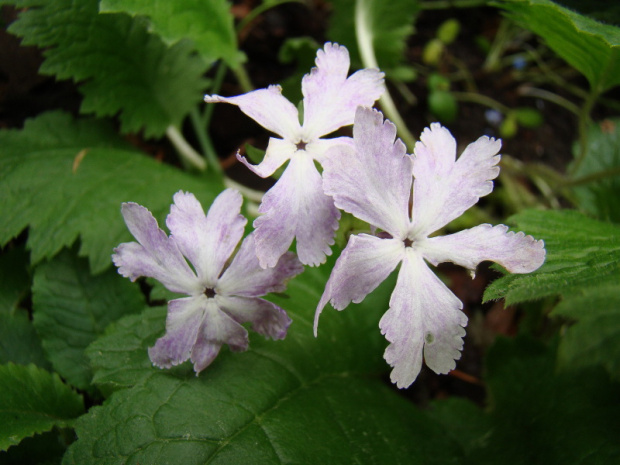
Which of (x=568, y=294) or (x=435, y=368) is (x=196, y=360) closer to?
(x=435, y=368)

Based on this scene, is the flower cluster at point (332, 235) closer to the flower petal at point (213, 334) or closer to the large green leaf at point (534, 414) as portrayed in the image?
the flower petal at point (213, 334)

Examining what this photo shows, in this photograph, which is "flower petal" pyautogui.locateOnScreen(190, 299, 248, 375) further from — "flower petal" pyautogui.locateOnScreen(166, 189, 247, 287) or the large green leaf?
the large green leaf

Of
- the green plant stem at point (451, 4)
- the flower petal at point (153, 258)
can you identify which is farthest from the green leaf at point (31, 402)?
the green plant stem at point (451, 4)

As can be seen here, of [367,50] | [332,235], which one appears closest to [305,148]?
[332,235]

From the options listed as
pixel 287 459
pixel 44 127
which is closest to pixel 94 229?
pixel 44 127

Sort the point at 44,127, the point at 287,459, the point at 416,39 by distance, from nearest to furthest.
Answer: the point at 287,459 → the point at 44,127 → the point at 416,39

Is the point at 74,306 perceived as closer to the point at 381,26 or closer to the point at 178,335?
the point at 178,335
